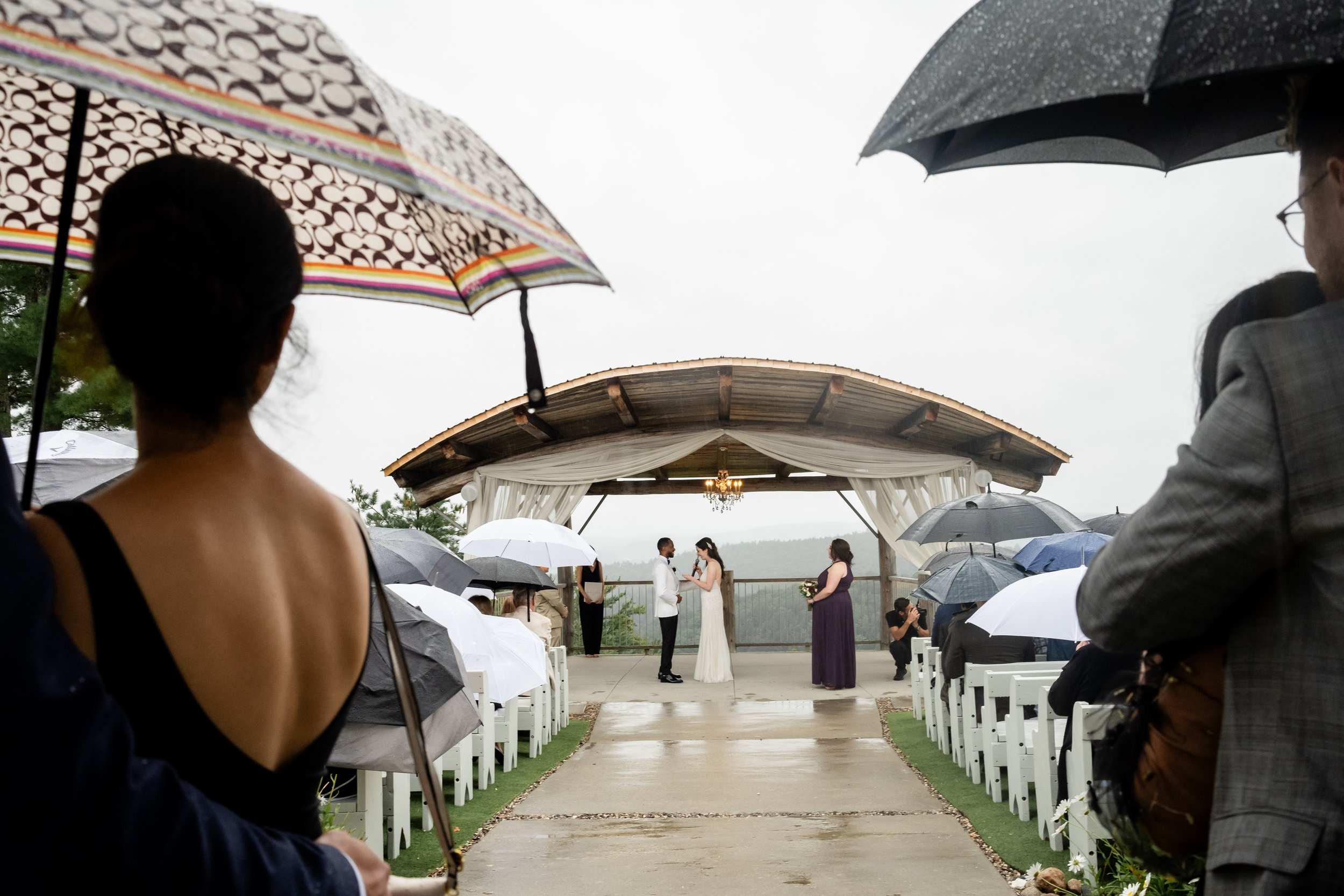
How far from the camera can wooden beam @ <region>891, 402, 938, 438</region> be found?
46.9 ft

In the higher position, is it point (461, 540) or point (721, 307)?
point (721, 307)

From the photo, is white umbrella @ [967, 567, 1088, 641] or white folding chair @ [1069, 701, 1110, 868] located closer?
white folding chair @ [1069, 701, 1110, 868]

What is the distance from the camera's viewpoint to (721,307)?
62125mm

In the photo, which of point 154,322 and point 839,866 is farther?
point 839,866

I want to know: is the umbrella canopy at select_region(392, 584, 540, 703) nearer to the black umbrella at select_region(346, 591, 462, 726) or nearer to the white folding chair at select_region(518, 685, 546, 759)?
the black umbrella at select_region(346, 591, 462, 726)

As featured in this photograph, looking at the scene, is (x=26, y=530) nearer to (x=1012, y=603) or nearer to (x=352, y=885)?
(x=352, y=885)

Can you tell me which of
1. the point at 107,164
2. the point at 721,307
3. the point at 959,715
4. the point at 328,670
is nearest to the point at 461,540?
the point at 959,715

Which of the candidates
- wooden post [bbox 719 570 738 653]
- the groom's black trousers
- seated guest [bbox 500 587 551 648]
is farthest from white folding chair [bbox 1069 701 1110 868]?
wooden post [bbox 719 570 738 653]

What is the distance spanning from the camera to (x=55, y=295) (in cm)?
157

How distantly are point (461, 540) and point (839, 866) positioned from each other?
687 centimetres

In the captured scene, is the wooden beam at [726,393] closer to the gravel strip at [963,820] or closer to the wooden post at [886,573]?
the wooden post at [886,573]

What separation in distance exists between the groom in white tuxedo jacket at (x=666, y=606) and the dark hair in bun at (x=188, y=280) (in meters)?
13.6

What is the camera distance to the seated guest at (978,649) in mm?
8047

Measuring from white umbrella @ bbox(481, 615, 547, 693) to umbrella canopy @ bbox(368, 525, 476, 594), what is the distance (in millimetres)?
432
